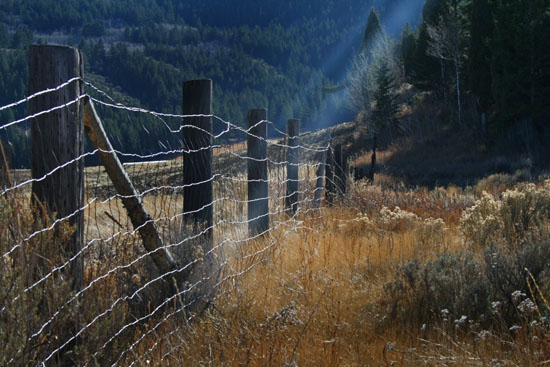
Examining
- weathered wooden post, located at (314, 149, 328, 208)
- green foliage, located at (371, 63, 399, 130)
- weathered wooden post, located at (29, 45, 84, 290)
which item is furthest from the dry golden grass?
green foliage, located at (371, 63, 399, 130)

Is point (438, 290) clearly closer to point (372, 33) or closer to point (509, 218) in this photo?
point (509, 218)

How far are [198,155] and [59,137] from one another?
1.61 meters

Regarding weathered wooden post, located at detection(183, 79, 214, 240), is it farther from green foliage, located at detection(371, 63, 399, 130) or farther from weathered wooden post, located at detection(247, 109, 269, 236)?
green foliage, located at detection(371, 63, 399, 130)

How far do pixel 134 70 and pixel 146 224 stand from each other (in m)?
160

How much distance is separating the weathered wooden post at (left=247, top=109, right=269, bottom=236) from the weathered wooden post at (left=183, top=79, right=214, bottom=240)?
1.28 metres

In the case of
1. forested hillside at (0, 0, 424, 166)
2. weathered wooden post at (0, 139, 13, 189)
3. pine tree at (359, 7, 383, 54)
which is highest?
forested hillside at (0, 0, 424, 166)

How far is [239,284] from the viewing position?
11.4 feet

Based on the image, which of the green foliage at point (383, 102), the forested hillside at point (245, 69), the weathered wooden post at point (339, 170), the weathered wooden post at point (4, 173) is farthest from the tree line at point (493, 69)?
the forested hillside at point (245, 69)

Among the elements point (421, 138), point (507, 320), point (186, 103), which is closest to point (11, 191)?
point (186, 103)

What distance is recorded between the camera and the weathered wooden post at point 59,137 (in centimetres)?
219

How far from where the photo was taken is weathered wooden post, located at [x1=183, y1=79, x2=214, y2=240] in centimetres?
379

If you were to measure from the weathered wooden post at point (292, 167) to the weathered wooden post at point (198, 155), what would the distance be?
274 cm

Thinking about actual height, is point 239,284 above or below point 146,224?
below

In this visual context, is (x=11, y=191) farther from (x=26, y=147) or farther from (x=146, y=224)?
(x=146, y=224)
